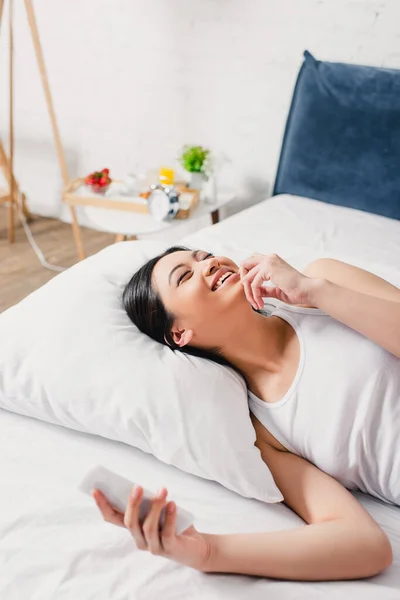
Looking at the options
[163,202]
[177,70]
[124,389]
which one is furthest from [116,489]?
[177,70]

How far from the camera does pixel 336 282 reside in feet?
4.36

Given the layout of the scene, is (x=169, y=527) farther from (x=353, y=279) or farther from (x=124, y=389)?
(x=353, y=279)

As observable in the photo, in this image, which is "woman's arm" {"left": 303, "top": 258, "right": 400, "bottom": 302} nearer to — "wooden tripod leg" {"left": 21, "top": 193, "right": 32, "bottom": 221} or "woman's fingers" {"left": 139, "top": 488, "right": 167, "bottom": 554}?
"woman's fingers" {"left": 139, "top": 488, "right": 167, "bottom": 554}

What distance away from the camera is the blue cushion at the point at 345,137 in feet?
7.36

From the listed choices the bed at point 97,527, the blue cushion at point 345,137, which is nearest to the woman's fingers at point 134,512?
the bed at point 97,527

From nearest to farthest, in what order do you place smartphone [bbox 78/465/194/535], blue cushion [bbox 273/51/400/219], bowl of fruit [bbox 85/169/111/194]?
smartphone [bbox 78/465/194/535] → blue cushion [bbox 273/51/400/219] → bowl of fruit [bbox 85/169/111/194]

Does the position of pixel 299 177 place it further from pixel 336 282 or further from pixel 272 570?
pixel 272 570

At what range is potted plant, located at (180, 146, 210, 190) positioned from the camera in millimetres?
2742

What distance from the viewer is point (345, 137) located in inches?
91.1

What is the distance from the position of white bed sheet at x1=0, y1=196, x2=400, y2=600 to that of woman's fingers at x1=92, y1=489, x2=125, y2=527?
136mm

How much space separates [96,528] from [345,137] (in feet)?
5.85

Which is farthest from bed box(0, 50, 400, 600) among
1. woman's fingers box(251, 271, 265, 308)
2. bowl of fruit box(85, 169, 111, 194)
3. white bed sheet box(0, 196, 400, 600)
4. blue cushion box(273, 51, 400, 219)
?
bowl of fruit box(85, 169, 111, 194)

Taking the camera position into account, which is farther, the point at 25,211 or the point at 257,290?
the point at 25,211

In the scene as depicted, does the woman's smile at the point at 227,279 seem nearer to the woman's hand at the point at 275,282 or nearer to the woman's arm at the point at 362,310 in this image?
the woman's hand at the point at 275,282
